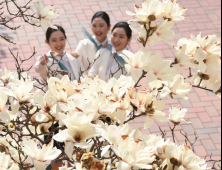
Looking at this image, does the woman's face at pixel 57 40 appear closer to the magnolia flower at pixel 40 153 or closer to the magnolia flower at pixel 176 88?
the magnolia flower at pixel 176 88

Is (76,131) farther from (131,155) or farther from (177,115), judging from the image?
(177,115)

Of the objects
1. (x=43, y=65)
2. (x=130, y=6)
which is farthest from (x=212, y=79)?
(x=130, y=6)

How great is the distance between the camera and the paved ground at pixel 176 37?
4.42m

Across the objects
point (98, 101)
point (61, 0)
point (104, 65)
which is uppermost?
point (61, 0)

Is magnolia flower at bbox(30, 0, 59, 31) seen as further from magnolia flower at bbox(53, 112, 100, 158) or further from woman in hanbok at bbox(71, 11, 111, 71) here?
woman in hanbok at bbox(71, 11, 111, 71)

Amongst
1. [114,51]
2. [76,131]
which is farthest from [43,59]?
[76,131]

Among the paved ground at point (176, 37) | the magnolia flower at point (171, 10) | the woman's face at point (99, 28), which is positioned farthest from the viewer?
the paved ground at point (176, 37)

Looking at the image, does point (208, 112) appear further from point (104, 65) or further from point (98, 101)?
point (98, 101)

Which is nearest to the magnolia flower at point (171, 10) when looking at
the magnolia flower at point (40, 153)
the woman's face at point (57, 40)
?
the magnolia flower at point (40, 153)

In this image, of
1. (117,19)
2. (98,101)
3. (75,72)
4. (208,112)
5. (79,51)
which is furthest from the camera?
(117,19)

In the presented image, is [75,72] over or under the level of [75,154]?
over

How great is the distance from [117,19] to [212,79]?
4.93 m

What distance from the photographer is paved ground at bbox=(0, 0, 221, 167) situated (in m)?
4.42

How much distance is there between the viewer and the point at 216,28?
6371 mm
